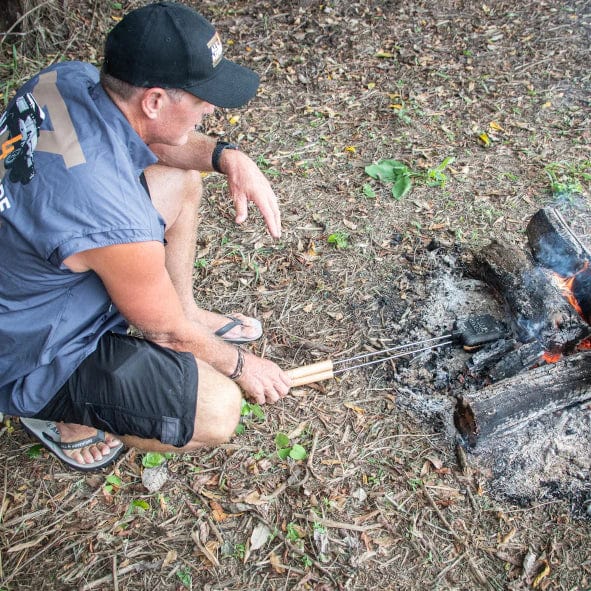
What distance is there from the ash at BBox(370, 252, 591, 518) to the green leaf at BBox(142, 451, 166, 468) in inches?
52.6

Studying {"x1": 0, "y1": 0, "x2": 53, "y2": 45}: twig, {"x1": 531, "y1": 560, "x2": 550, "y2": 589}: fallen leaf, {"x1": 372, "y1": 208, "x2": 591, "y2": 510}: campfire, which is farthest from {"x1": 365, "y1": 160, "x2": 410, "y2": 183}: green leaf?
{"x1": 0, "y1": 0, "x2": 53, "y2": 45}: twig

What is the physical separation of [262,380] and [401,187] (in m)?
2.34

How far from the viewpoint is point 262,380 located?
2777mm

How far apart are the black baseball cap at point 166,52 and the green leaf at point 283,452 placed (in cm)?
177

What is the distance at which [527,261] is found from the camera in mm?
3408

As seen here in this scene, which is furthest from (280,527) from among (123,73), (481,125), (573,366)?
(481,125)

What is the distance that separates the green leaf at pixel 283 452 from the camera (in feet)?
9.73

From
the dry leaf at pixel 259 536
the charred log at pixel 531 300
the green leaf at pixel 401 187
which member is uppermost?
the charred log at pixel 531 300

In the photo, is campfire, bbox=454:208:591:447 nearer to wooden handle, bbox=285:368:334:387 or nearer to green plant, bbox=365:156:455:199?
wooden handle, bbox=285:368:334:387

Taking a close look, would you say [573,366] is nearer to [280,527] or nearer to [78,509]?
[280,527]

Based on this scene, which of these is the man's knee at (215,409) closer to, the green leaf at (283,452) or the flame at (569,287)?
the green leaf at (283,452)

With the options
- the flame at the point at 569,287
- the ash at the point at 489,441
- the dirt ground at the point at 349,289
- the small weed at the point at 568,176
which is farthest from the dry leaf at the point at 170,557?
the small weed at the point at 568,176

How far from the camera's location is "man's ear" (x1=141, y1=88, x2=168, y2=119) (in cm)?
224

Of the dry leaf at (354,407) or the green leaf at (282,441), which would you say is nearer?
the green leaf at (282,441)
